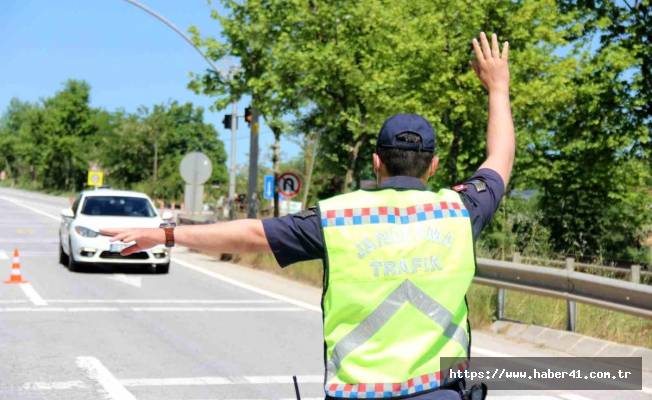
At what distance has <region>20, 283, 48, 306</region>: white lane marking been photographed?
39.6 feet

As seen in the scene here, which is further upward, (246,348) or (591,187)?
(591,187)

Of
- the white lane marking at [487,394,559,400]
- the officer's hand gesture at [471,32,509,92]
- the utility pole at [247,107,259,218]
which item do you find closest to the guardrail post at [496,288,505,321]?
the white lane marking at [487,394,559,400]

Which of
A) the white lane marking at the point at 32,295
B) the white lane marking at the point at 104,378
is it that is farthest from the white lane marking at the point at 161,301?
the white lane marking at the point at 104,378

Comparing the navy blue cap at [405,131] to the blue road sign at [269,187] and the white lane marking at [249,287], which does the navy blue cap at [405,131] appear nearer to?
the white lane marking at [249,287]

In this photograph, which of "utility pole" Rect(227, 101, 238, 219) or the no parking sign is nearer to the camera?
the no parking sign

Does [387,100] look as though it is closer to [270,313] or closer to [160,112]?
[270,313]

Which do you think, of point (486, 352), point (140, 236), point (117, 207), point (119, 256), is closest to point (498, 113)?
point (140, 236)

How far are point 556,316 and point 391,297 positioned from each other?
869 cm

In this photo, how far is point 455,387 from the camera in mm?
2707

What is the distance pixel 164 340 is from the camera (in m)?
9.29

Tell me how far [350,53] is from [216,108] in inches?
159

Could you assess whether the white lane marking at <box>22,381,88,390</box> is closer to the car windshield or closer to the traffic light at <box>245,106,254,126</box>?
the car windshield

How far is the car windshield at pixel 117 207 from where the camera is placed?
57.1 feet

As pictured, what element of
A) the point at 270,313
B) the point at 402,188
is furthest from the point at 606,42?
the point at 402,188
